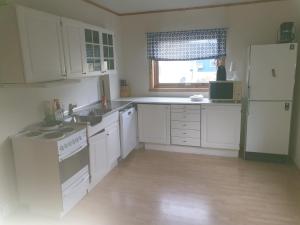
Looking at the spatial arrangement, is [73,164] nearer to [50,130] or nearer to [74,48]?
[50,130]

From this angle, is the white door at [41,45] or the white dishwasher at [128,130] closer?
the white door at [41,45]

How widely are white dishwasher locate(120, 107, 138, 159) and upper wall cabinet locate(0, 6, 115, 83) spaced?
889mm

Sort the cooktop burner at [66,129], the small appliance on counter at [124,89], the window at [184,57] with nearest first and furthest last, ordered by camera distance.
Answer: the cooktop burner at [66,129] → the window at [184,57] → the small appliance on counter at [124,89]

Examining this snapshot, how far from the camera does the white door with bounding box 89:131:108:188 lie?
9.33 feet

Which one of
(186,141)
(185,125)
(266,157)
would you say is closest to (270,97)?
(266,157)

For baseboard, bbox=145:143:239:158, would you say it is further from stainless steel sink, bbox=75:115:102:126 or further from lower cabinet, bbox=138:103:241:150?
stainless steel sink, bbox=75:115:102:126

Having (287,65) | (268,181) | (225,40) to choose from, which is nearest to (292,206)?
(268,181)

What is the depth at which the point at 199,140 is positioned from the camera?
12.8ft

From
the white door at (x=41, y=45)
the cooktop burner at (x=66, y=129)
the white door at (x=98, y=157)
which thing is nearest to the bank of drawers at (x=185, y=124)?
the white door at (x=98, y=157)

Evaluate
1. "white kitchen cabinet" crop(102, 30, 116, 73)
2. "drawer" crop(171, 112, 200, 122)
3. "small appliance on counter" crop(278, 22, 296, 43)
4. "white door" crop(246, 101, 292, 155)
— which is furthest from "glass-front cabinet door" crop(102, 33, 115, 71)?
"small appliance on counter" crop(278, 22, 296, 43)

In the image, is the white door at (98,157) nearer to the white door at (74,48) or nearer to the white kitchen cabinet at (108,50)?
the white door at (74,48)

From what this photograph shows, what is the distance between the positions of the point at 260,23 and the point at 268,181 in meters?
2.39

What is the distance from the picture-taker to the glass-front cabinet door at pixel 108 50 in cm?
359

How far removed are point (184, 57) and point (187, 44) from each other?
0.73 ft
